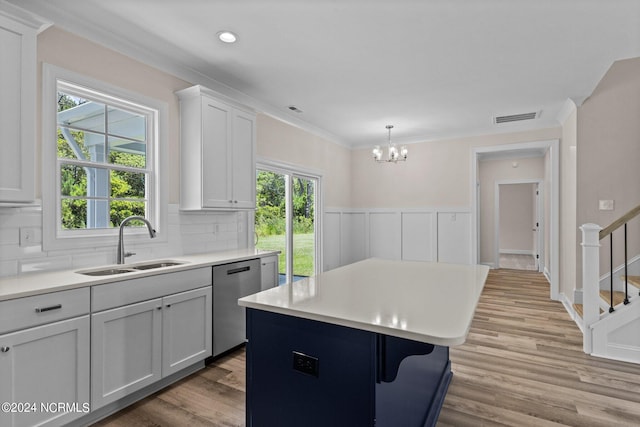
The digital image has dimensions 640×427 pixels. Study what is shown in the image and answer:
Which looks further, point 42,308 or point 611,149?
point 611,149

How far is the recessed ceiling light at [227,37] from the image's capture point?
2576 mm

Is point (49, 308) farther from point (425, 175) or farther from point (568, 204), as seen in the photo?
point (425, 175)

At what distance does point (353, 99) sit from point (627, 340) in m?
3.52

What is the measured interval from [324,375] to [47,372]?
1510 mm

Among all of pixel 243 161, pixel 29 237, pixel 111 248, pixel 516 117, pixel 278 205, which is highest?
pixel 516 117

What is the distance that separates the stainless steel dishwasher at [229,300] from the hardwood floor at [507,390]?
17 cm

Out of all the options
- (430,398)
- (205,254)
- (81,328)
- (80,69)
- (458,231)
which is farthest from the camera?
(458,231)

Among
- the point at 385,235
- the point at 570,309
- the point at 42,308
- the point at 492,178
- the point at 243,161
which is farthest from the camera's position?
the point at 492,178

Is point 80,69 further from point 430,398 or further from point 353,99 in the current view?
point 430,398

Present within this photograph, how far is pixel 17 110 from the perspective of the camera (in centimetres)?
192

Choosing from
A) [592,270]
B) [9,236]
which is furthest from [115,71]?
[592,270]

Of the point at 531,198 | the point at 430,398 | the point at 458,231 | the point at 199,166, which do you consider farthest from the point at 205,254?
the point at 531,198

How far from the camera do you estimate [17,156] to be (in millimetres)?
1922

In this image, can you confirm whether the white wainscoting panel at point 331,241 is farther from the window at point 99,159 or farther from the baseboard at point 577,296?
the baseboard at point 577,296
